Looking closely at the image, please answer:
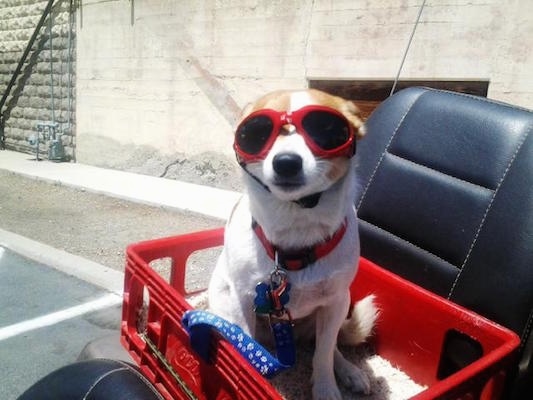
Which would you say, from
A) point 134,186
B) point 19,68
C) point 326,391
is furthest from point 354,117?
point 19,68

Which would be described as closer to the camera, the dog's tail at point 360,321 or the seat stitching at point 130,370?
the seat stitching at point 130,370

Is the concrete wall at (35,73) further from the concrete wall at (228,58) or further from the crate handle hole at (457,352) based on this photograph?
the crate handle hole at (457,352)

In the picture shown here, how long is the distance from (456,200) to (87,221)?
3784 mm

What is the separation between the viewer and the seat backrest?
1.32m

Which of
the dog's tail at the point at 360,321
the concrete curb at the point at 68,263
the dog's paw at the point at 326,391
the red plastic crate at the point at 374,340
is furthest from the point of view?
the concrete curb at the point at 68,263

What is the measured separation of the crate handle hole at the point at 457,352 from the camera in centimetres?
131

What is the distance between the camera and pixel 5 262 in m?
3.34

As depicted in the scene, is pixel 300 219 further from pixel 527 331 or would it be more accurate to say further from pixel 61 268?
pixel 61 268

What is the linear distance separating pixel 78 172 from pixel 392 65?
14.9ft

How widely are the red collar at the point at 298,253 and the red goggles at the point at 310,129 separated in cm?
26

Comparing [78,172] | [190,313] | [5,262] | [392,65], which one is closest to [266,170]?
[190,313]

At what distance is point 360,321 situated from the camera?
5.22ft

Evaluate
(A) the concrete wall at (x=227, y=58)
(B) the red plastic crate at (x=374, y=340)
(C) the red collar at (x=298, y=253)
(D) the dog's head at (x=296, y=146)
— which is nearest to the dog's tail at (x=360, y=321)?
(B) the red plastic crate at (x=374, y=340)

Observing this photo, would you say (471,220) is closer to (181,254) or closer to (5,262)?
(181,254)
